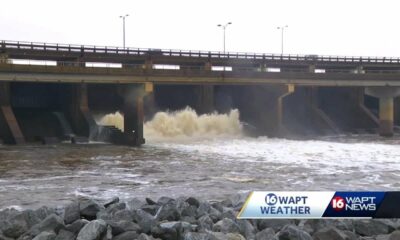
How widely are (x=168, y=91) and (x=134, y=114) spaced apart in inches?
398

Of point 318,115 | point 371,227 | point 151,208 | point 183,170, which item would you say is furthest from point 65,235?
point 318,115

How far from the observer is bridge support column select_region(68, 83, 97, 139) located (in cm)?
3834

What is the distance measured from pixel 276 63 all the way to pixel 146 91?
849 inches

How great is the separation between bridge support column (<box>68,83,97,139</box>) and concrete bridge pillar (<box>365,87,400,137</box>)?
27.7m

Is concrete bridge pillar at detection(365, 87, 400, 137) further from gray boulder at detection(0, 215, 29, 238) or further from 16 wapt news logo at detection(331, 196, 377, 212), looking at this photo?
gray boulder at detection(0, 215, 29, 238)

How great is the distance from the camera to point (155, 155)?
2928 centimetres

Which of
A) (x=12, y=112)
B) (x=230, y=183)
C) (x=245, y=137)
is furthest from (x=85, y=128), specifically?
(x=230, y=183)

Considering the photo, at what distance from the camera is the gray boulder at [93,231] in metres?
7.65

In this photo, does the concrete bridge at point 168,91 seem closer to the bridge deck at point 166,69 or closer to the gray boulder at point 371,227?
the bridge deck at point 166,69

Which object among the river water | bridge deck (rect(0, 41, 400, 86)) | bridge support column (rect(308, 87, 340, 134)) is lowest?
the river water

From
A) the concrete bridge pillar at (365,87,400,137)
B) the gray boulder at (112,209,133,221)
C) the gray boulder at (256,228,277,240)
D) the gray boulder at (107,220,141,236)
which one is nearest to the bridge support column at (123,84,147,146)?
the concrete bridge pillar at (365,87,400,137)

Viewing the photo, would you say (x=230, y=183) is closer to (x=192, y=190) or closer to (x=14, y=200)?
(x=192, y=190)

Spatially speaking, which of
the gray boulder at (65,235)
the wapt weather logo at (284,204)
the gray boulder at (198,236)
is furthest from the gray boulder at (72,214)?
the wapt weather logo at (284,204)

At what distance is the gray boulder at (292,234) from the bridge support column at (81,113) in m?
31.4
